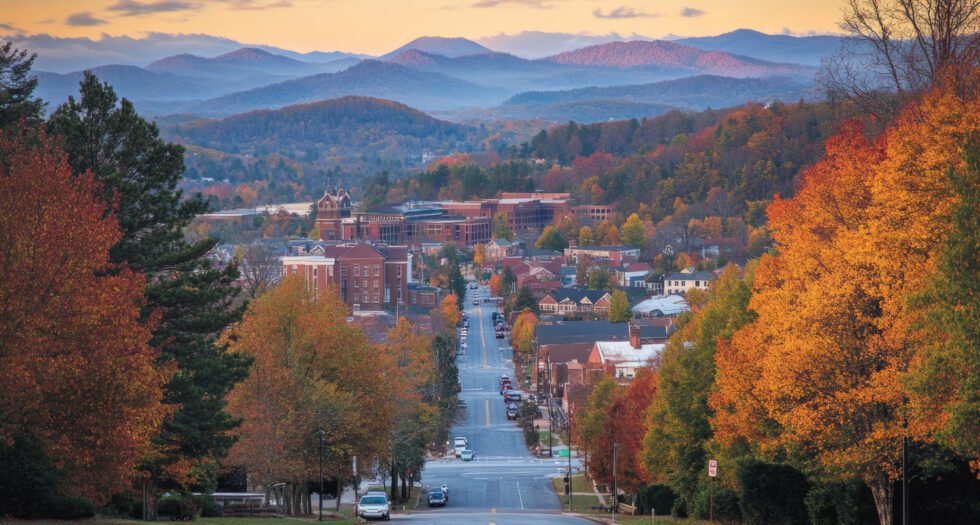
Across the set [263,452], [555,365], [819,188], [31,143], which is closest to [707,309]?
[819,188]

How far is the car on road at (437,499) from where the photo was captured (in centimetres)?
6675

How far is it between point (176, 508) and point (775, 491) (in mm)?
18162

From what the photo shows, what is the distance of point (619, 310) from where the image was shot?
152000mm

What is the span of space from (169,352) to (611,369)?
67686mm

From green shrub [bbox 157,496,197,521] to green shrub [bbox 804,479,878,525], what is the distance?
18.3 metres

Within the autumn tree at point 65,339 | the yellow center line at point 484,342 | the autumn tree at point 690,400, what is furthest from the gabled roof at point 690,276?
the autumn tree at point 65,339

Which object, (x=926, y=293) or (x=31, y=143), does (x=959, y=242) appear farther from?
(x=31, y=143)

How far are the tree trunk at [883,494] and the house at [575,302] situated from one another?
12425 cm

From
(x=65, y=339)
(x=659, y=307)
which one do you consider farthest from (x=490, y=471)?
(x=659, y=307)

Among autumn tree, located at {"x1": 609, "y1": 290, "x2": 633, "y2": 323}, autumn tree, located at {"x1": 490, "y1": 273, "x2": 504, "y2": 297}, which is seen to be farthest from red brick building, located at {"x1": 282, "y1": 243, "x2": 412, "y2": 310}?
autumn tree, located at {"x1": 490, "y1": 273, "x2": 504, "y2": 297}

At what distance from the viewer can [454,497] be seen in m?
72.1

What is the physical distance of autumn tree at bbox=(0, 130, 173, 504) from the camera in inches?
1224

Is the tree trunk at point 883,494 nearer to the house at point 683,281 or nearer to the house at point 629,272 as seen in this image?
the house at point 683,281

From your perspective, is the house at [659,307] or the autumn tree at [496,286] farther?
the autumn tree at [496,286]
